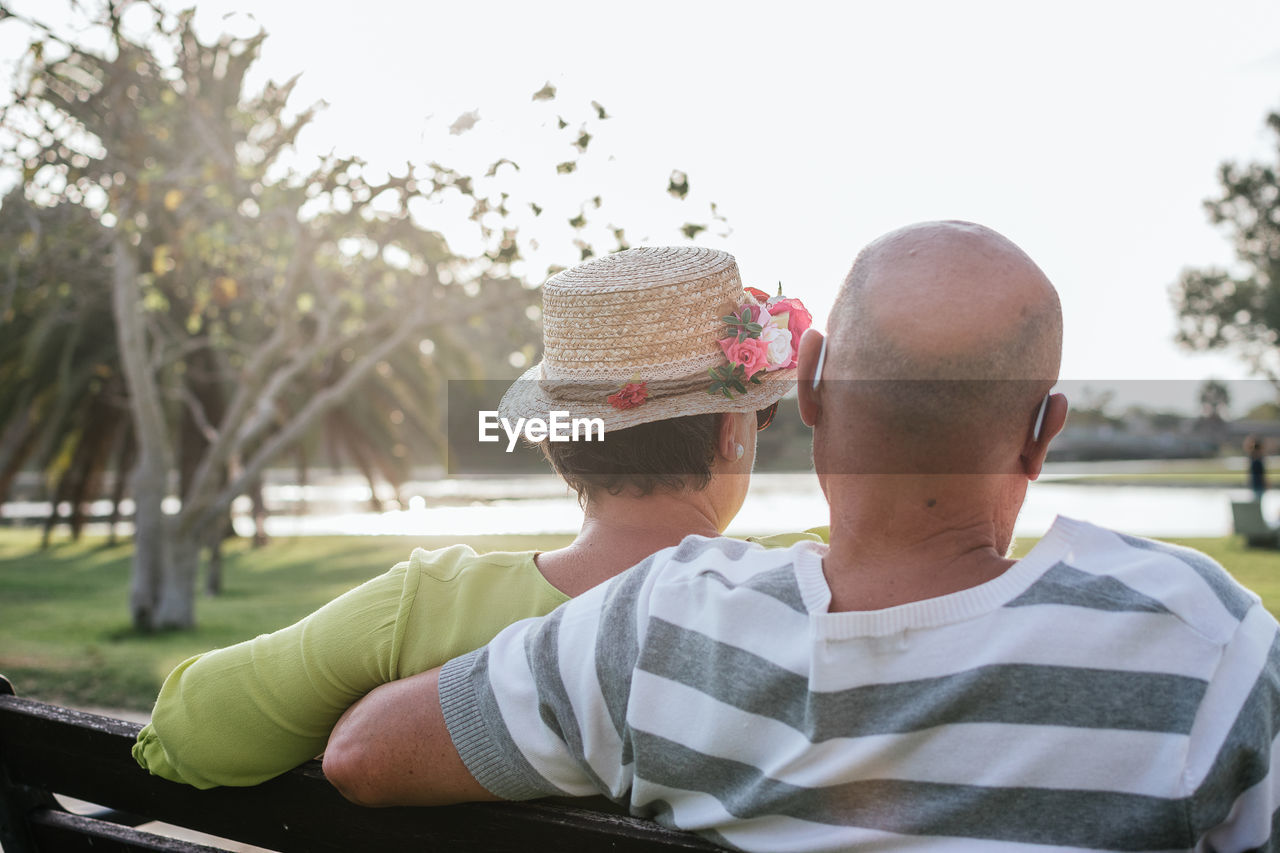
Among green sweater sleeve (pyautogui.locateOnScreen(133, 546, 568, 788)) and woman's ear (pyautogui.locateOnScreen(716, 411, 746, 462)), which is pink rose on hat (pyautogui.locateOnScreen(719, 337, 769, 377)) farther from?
green sweater sleeve (pyautogui.locateOnScreen(133, 546, 568, 788))

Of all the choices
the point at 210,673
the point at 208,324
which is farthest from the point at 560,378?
the point at 208,324

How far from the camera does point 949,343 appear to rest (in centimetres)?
106

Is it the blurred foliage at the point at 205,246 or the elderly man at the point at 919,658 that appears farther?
the blurred foliage at the point at 205,246

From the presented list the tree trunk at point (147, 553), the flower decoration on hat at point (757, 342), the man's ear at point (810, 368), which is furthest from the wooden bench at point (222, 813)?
the tree trunk at point (147, 553)

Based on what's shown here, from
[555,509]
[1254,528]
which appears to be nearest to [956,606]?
[1254,528]

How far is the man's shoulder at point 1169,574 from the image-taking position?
38.7 inches

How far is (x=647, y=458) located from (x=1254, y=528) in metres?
15.5

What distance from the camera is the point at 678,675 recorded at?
116 cm

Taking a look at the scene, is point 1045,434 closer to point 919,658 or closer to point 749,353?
point 919,658

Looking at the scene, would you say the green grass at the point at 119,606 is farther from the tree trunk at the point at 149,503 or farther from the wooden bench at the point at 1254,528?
the wooden bench at the point at 1254,528

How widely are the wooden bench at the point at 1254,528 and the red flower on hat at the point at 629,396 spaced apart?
15.4m

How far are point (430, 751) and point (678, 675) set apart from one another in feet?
1.14

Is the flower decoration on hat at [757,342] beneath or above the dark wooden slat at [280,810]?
above

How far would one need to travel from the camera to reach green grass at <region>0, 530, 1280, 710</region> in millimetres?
7633
